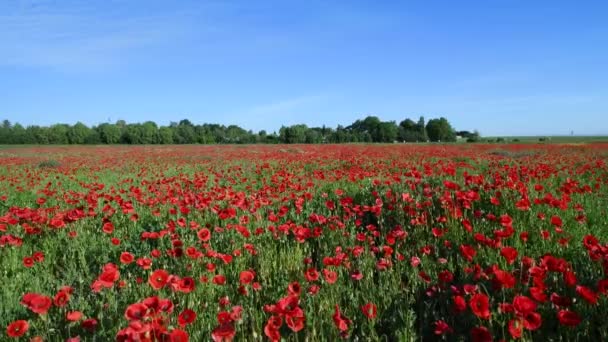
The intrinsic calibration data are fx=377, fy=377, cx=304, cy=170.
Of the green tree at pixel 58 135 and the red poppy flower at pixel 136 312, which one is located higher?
the green tree at pixel 58 135

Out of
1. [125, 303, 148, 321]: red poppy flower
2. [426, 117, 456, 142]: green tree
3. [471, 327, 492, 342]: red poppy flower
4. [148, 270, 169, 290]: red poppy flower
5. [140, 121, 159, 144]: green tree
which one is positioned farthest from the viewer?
[426, 117, 456, 142]: green tree

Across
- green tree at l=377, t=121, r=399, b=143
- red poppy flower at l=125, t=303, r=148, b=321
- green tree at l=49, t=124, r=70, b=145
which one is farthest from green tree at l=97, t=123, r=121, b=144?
red poppy flower at l=125, t=303, r=148, b=321

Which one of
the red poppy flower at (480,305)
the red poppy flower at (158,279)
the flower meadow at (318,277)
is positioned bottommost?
the flower meadow at (318,277)

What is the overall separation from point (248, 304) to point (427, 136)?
11891 centimetres

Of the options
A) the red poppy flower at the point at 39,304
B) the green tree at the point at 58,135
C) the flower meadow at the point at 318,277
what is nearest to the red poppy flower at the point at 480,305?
the flower meadow at the point at 318,277

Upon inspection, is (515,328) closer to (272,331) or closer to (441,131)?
(272,331)

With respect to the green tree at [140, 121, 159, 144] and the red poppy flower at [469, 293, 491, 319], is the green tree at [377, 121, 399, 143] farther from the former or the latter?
the red poppy flower at [469, 293, 491, 319]

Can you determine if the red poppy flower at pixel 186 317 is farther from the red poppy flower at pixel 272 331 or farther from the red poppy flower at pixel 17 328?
the red poppy flower at pixel 17 328

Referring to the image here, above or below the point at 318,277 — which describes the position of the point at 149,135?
above

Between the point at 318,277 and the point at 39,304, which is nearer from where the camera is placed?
the point at 39,304

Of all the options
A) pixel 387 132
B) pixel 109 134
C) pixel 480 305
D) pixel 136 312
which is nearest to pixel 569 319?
pixel 480 305

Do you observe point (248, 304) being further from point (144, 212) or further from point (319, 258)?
point (144, 212)

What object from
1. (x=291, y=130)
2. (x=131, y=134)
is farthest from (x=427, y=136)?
(x=131, y=134)

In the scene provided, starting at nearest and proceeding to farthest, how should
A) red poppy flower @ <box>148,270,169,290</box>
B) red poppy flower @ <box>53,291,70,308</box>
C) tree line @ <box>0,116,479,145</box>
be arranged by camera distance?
red poppy flower @ <box>53,291,70,308</box>
red poppy flower @ <box>148,270,169,290</box>
tree line @ <box>0,116,479,145</box>
